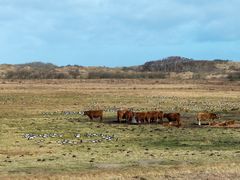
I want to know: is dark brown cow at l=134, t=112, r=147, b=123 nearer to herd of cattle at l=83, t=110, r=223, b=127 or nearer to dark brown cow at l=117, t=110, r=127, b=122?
herd of cattle at l=83, t=110, r=223, b=127

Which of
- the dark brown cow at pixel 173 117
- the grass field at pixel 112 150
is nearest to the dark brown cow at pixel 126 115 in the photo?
the grass field at pixel 112 150

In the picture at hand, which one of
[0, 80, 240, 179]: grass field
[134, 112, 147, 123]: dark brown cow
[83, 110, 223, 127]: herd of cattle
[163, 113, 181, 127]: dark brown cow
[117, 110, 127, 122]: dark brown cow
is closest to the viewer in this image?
[0, 80, 240, 179]: grass field

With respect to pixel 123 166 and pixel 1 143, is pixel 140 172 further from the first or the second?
pixel 1 143

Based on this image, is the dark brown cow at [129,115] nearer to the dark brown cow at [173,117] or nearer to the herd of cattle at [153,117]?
the herd of cattle at [153,117]

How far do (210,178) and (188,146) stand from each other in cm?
885

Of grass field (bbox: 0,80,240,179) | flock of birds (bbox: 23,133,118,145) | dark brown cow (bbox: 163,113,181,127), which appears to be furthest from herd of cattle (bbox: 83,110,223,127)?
flock of birds (bbox: 23,133,118,145)

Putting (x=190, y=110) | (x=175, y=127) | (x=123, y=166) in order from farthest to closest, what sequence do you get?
(x=190, y=110)
(x=175, y=127)
(x=123, y=166)

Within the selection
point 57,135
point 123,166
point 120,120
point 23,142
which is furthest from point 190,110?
point 123,166

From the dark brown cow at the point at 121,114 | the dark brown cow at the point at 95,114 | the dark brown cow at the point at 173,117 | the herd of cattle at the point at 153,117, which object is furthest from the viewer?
the dark brown cow at the point at 95,114

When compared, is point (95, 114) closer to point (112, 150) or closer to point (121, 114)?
point (121, 114)

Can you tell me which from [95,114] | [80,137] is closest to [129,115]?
[95,114]

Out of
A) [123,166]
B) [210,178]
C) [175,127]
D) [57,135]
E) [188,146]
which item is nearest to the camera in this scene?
[210,178]

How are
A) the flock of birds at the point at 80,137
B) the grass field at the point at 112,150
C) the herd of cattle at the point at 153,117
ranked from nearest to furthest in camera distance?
1. the grass field at the point at 112,150
2. the flock of birds at the point at 80,137
3. the herd of cattle at the point at 153,117

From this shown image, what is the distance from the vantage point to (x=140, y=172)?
64.5 ft
